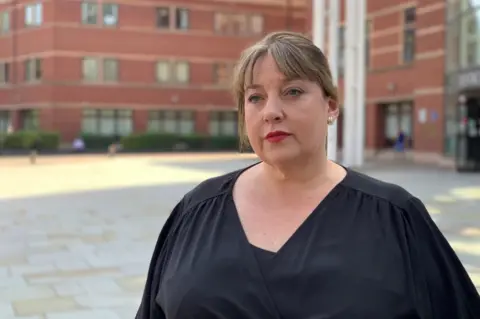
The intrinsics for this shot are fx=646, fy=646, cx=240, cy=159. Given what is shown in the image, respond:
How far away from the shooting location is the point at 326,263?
6.09ft

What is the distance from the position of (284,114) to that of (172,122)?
42762 millimetres

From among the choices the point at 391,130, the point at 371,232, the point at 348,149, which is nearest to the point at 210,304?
the point at 371,232

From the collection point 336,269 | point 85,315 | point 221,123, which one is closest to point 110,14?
point 221,123

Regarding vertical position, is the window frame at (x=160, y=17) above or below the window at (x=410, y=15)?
above

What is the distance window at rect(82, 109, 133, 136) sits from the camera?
1668 inches

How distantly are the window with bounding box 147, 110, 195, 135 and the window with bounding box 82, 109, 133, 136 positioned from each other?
1.54 metres

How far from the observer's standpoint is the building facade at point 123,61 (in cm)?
4156

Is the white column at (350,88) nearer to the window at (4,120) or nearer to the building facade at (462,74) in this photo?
the building facade at (462,74)

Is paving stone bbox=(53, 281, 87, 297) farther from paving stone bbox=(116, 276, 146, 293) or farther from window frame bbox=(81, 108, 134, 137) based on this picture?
window frame bbox=(81, 108, 134, 137)

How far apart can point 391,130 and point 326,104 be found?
34104mm

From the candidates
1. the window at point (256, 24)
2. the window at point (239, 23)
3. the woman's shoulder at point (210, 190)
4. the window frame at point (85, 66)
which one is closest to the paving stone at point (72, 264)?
the woman's shoulder at point (210, 190)

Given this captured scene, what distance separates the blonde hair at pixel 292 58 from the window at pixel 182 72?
140ft

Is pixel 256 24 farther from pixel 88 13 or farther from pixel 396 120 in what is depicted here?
pixel 396 120

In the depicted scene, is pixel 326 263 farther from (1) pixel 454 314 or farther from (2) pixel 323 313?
(1) pixel 454 314
